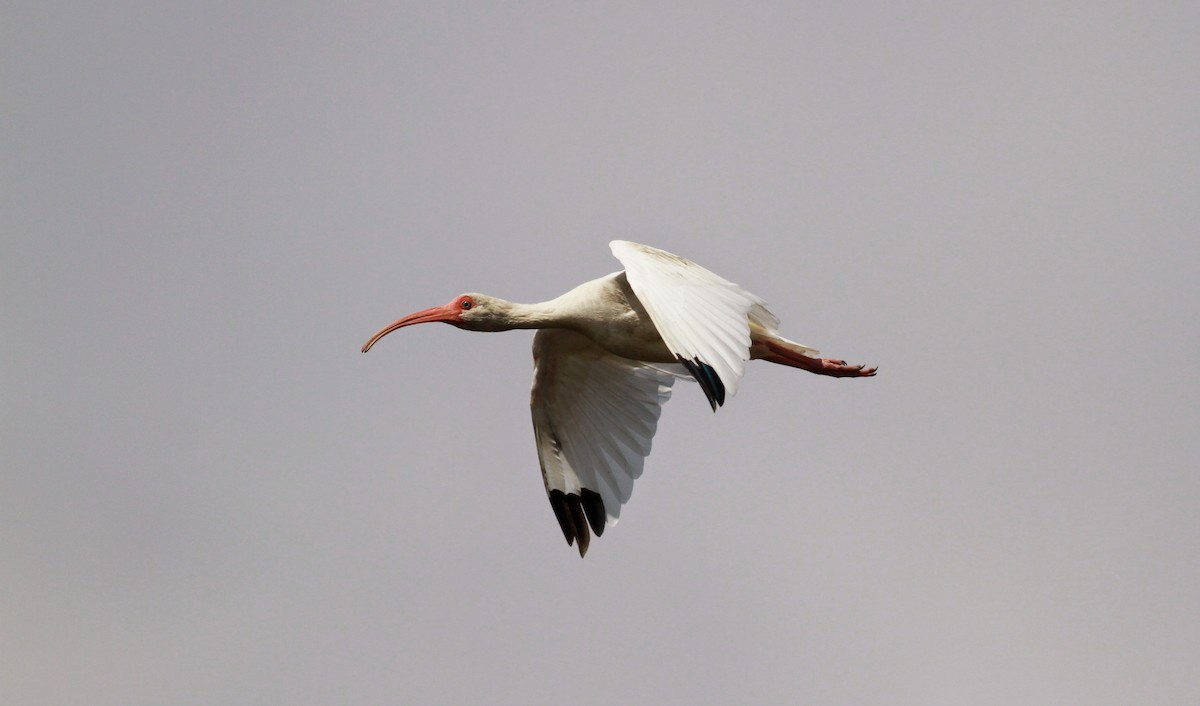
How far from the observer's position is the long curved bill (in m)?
18.5

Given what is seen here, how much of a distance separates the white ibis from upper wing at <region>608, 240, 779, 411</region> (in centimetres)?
3

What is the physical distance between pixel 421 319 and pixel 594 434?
2.88 metres

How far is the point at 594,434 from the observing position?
2020 cm

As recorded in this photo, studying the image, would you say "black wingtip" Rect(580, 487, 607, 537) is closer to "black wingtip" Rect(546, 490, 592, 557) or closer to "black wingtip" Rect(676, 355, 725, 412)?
"black wingtip" Rect(546, 490, 592, 557)

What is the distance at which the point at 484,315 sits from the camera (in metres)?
18.4

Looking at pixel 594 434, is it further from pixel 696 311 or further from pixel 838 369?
pixel 696 311

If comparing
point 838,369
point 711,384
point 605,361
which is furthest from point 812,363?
point 711,384

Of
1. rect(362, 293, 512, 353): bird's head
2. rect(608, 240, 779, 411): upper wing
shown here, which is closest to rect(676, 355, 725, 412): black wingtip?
rect(608, 240, 779, 411): upper wing

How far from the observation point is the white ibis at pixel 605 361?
53.9ft

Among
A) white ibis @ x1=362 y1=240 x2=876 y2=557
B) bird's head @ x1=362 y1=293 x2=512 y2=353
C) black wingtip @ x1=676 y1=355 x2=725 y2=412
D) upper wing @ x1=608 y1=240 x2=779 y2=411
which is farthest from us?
bird's head @ x1=362 y1=293 x2=512 y2=353

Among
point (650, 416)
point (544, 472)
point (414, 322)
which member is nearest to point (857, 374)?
point (650, 416)

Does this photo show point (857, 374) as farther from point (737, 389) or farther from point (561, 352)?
point (737, 389)

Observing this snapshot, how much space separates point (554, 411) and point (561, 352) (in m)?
0.89

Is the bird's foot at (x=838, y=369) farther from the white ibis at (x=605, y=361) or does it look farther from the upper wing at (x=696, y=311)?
the upper wing at (x=696, y=311)
